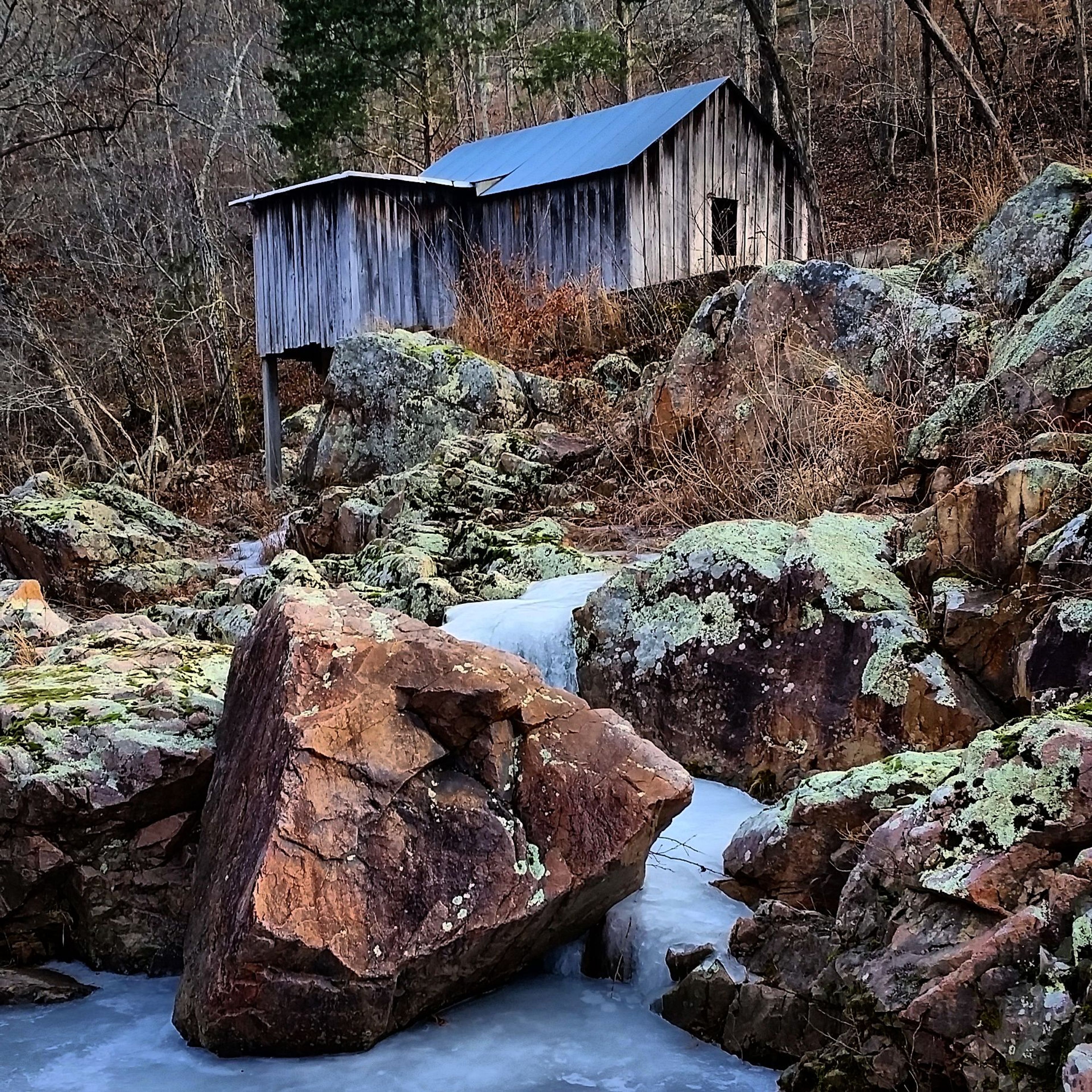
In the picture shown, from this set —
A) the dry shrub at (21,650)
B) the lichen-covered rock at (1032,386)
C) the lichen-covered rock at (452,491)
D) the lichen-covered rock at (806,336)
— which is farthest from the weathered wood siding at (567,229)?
the dry shrub at (21,650)

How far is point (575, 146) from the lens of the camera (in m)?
17.0

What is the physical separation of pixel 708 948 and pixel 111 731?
2.33 metres

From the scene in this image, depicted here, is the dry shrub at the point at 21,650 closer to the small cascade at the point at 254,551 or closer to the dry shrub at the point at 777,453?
the small cascade at the point at 254,551

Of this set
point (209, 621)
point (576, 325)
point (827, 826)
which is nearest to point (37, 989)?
point (827, 826)

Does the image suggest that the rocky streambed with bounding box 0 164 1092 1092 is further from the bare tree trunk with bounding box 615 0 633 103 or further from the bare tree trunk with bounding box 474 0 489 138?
the bare tree trunk with bounding box 474 0 489 138

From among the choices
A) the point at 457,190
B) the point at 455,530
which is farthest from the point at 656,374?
the point at 457,190

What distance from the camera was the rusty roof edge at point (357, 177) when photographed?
15375 millimetres

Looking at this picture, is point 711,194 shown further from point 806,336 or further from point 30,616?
point 30,616

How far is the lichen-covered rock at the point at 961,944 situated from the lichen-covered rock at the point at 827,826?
24cm

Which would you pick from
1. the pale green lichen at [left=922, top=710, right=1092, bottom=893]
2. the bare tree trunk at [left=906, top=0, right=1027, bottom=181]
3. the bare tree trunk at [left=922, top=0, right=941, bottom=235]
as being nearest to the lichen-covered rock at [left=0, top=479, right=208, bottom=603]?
the bare tree trunk at [left=906, top=0, right=1027, bottom=181]

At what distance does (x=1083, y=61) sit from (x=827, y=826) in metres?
19.0

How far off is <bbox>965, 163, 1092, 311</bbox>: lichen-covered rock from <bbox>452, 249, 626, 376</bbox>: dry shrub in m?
4.75

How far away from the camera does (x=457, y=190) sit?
659 inches

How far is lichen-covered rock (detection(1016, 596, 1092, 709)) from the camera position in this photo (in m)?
3.90
